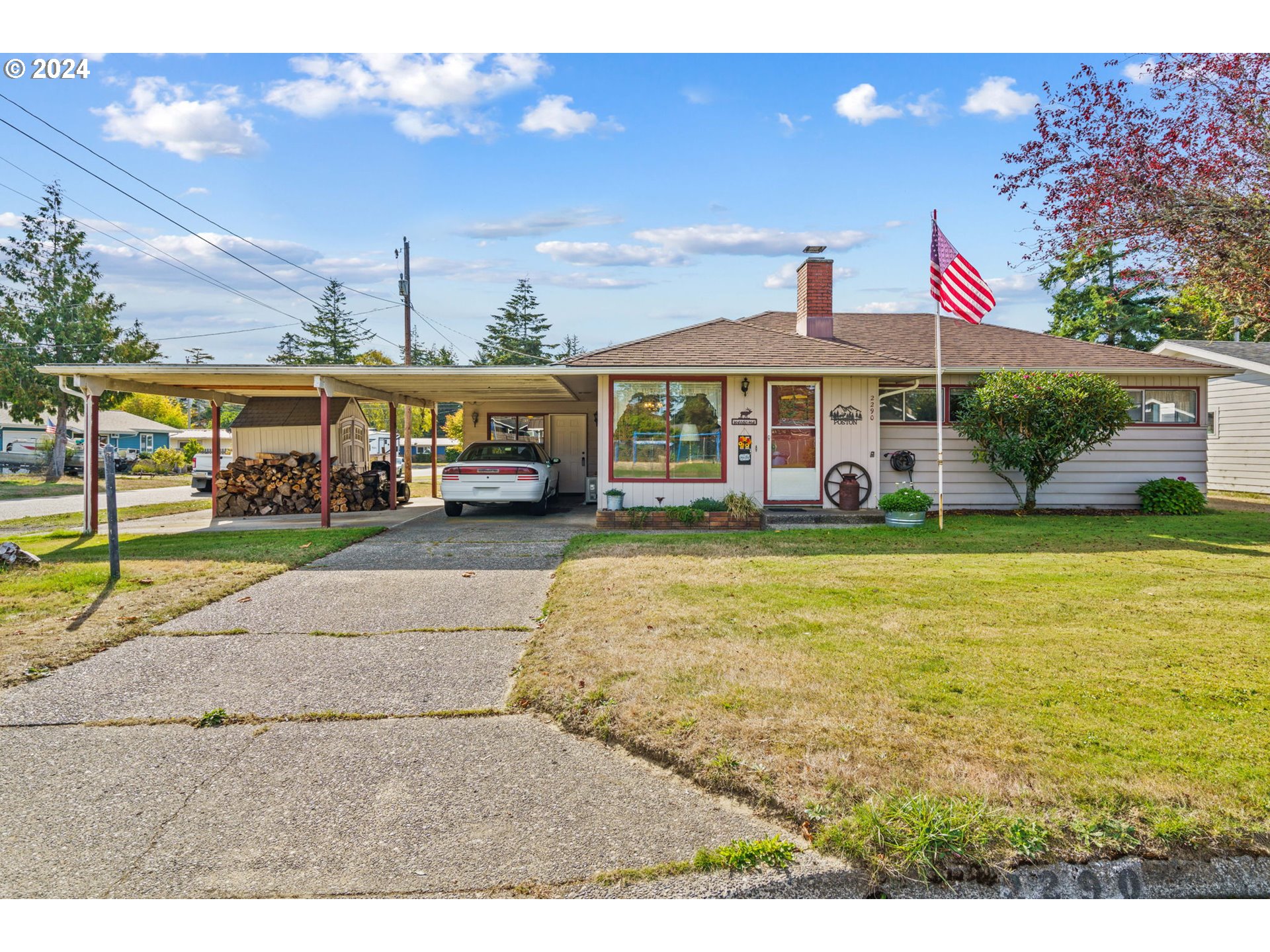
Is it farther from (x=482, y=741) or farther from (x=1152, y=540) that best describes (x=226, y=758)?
(x=1152, y=540)

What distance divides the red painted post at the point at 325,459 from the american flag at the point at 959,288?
1043 centimetres

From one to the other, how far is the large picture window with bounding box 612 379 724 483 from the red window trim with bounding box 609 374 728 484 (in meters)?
0.01

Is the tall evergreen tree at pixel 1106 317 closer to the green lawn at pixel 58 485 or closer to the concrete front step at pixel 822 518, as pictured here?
the concrete front step at pixel 822 518

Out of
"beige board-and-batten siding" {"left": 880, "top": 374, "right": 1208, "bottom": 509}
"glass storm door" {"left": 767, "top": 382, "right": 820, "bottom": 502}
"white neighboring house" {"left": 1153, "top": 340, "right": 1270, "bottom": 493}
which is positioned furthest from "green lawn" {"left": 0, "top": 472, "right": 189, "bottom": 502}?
"white neighboring house" {"left": 1153, "top": 340, "right": 1270, "bottom": 493}

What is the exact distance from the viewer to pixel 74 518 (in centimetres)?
1562

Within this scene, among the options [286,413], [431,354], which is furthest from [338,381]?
[431,354]

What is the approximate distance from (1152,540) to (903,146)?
21.2 ft

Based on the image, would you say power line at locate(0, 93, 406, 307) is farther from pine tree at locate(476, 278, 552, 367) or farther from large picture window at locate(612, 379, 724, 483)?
pine tree at locate(476, 278, 552, 367)

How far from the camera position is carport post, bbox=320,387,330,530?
13445mm

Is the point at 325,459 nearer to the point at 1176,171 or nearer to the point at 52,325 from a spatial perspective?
the point at 1176,171

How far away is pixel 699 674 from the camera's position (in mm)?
4766

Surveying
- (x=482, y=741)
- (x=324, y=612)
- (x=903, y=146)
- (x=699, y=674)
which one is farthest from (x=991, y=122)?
(x=324, y=612)

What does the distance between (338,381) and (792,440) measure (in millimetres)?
8313

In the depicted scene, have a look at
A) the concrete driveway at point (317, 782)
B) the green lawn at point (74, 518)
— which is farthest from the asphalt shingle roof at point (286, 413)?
the concrete driveway at point (317, 782)
